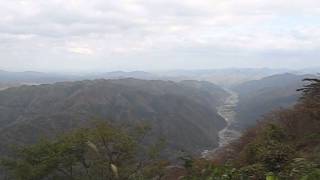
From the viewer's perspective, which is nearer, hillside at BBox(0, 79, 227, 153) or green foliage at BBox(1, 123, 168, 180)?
green foliage at BBox(1, 123, 168, 180)

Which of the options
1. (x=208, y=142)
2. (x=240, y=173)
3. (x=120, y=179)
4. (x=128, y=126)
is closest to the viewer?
(x=240, y=173)

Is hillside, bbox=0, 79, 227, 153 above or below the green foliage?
below

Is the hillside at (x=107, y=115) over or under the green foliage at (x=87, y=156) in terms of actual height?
under

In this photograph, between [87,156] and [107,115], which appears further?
[107,115]

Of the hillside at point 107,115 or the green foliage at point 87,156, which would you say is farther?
the hillside at point 107,115

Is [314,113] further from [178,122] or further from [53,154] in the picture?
[178,122]

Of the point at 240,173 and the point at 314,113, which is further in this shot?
the point at 314,113

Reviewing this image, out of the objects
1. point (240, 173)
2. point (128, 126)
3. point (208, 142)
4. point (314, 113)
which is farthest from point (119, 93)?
point (240, 173)

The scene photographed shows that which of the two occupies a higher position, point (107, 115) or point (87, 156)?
point (87, 156)
